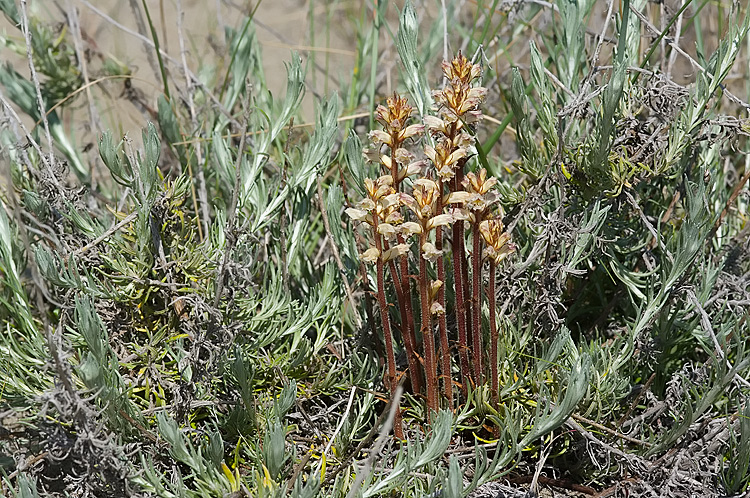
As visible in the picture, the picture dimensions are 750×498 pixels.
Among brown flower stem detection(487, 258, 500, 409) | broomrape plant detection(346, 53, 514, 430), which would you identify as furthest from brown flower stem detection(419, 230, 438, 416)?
brown flower stem detection(487, 258, 500, 409)

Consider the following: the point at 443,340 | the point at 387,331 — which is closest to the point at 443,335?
the point at 443,340

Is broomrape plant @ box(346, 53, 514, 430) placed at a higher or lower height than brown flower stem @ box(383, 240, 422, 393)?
higher

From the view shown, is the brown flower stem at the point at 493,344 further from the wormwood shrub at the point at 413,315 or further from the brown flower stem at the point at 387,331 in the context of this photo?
the brown flower stem at the point at 387,331

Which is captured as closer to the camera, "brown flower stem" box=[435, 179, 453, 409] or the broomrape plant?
the broomrape plant

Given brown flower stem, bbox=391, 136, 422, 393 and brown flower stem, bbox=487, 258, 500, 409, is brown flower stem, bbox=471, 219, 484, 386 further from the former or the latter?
brown flower stem, bbox=391, 136, 422, 393

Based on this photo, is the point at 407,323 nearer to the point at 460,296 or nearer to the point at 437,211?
the point at 460,296
